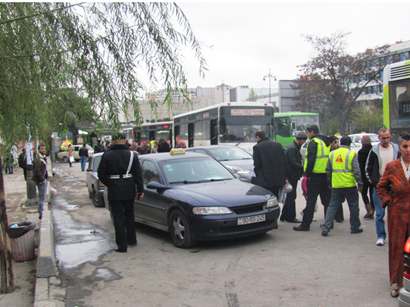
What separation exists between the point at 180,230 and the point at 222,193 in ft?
3.06

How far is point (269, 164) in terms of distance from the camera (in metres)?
8.21

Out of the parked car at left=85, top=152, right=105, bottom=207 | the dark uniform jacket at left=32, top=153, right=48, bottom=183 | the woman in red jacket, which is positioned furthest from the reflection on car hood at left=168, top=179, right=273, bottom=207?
the parked car at left=85, top=152, right=105, bottom=207

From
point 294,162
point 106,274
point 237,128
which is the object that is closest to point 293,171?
point 294,162

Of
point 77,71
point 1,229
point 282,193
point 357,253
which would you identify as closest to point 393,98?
point 282,193

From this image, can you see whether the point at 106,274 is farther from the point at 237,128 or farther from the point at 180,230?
the point at 237,128

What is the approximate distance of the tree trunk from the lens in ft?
17.0

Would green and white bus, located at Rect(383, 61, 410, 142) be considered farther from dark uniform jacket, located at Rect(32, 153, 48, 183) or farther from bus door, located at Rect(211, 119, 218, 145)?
bus door, located at Rect(211, 119, 218, 145)

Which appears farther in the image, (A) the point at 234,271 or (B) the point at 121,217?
(B) the point at 121,217

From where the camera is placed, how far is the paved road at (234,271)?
4770 millimetres

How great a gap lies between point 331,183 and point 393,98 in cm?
463

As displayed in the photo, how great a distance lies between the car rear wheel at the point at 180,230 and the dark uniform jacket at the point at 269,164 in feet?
6.46

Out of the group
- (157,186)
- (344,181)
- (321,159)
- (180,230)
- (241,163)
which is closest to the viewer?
(180,230)

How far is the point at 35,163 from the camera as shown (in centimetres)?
1025

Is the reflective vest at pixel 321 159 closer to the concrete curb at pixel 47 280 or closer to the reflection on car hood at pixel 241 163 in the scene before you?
the concrete curb at pixel 47 280
